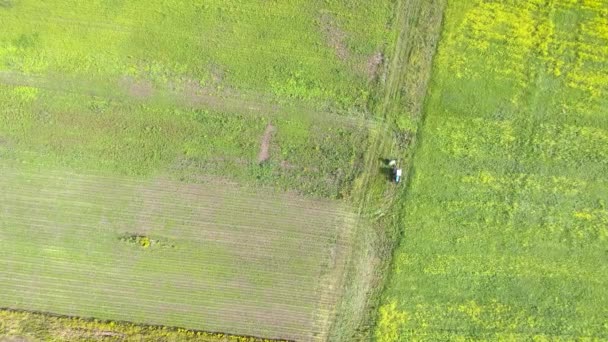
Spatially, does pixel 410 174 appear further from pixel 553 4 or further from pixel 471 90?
pixel 553 4

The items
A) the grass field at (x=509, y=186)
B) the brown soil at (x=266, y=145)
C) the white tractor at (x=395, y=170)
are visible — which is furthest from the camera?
the brown soil at (x=266, y=145)

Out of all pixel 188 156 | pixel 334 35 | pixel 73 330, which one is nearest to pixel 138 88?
pixel 188 156

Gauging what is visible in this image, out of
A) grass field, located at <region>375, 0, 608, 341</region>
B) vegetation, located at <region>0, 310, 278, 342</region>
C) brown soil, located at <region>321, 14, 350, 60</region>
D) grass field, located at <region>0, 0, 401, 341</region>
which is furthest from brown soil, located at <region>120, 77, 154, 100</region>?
grass field, located at <region>375, 0, 608, 341</region>

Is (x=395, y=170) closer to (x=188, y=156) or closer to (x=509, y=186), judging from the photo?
(x=509, y=186)

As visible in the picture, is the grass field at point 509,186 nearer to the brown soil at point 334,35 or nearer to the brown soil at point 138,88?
the brown soil at point 334,35

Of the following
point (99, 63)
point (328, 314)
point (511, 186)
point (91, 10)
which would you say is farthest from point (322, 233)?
point (91, 10)

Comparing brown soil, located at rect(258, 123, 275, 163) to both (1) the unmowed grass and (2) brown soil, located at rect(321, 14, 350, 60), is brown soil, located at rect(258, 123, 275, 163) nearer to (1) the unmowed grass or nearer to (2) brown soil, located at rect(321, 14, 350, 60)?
(1) the unmowed grass

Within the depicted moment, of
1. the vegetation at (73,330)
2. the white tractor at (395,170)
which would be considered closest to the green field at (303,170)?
the vegetation at (73,330)
